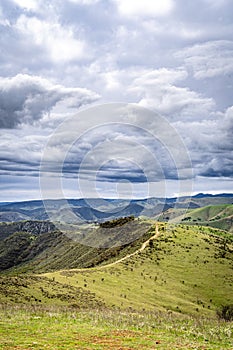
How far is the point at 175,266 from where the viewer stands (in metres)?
81.0

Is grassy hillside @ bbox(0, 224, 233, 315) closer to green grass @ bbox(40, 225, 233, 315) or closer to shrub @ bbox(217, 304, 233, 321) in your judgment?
green grass @ bbox(40, 225, 233, 315)

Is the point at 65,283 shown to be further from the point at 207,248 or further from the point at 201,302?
the point at 207,248

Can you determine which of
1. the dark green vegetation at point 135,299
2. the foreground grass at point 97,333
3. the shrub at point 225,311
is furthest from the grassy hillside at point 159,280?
the foreground grass at point 97,333

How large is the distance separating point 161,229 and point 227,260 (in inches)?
937

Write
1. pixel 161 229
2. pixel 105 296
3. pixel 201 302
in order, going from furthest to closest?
pixel 161 229 < pixel 201 302 < pixel 105 296

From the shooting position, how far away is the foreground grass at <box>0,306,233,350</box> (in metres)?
20.2

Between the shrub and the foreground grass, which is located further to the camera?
the shrub

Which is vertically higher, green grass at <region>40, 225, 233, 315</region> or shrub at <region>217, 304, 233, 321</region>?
green grass at <region>40, 225, 233, 315</region>

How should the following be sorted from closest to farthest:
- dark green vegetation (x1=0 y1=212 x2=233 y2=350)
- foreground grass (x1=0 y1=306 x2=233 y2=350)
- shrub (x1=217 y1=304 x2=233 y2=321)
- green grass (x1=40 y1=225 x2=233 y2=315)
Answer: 1. foreground grass (x1=0 y1=306 x2=233 y2=350)
2. dark green vegetation (x1=0 y1=212 x2=233 y2=350)
3. green grass (x1=40 y1=225 x2=233 y2=315)
4. shrub (x1=217 y1=304 x2=233 y2=321)

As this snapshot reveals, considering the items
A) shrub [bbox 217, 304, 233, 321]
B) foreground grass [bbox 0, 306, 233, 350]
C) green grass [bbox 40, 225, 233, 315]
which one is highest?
foreground grass [bbox 0, 306, 233, 350]

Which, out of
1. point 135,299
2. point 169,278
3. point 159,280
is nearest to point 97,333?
point 135,299

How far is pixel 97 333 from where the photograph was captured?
2338 cm

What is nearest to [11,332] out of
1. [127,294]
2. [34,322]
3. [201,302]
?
[34,322]

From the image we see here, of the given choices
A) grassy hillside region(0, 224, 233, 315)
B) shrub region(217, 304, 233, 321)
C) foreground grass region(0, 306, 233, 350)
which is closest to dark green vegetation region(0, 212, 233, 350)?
foreground grass region(0, 306, 233, 350)
